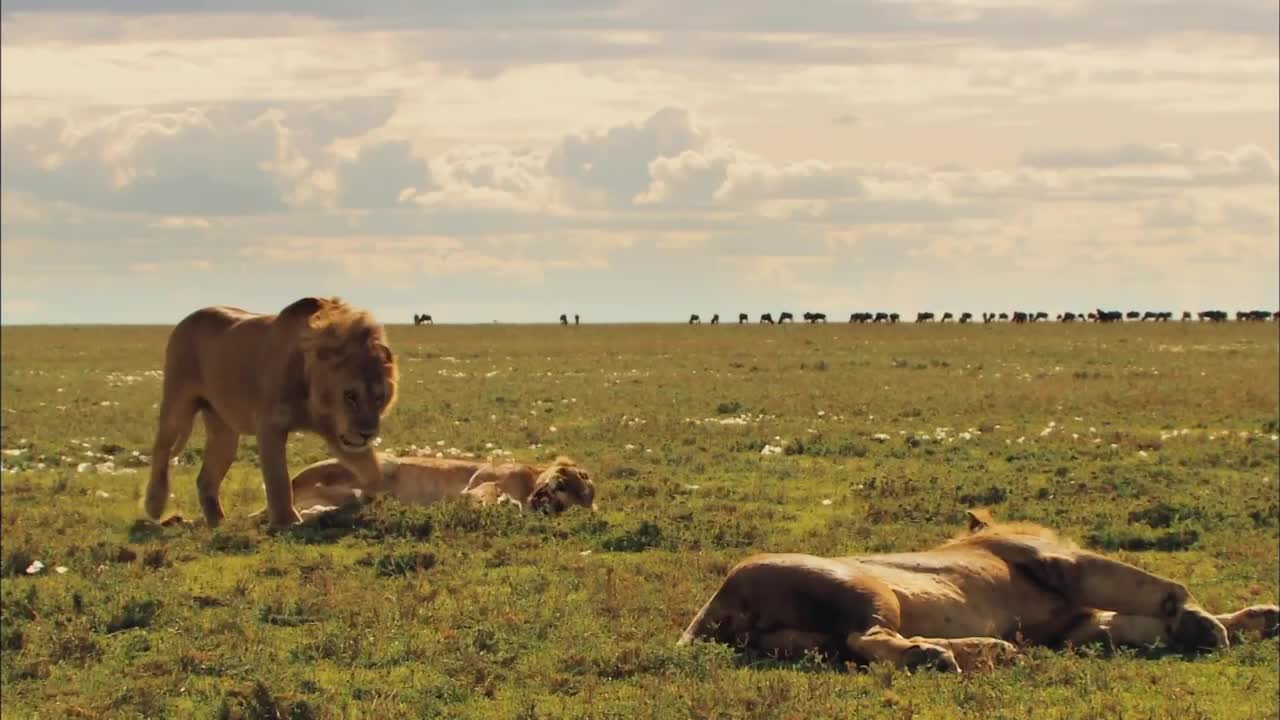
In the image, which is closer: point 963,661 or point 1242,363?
point 963,661

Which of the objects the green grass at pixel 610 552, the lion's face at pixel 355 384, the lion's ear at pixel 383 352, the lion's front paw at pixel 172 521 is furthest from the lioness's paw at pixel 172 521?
the lion's ear at pixel 383 352

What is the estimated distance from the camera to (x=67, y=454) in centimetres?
2486

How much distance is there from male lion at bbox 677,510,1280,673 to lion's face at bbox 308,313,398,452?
5.67m

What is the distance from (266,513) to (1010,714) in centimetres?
1008

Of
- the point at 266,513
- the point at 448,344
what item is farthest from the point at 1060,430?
the point at 448,344

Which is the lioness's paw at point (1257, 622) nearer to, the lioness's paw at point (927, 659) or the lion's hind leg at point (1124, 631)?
the lion's hind leg at point (1124, 631)

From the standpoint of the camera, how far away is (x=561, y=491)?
17391 millimetres

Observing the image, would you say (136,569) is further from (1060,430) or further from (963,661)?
(1060,430)

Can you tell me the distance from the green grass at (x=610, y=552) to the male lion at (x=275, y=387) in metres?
0.80

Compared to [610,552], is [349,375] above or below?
above

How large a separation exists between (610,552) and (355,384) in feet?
9.26

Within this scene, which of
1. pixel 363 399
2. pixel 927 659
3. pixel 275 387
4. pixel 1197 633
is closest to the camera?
pixel 927 659

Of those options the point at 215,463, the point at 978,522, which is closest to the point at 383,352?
the point at 215,463

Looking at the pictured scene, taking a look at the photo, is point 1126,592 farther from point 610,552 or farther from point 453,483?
point 453,483
